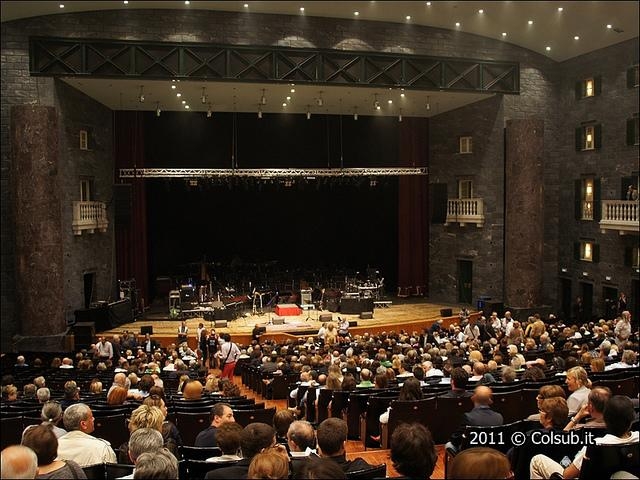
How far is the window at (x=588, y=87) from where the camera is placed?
79.5 ft

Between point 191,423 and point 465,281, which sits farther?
point 465,281

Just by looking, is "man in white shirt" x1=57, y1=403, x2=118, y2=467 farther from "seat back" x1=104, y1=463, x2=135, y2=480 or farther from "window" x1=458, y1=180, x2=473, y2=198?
"window" x1=458, y1=180, x2=473, y2=198

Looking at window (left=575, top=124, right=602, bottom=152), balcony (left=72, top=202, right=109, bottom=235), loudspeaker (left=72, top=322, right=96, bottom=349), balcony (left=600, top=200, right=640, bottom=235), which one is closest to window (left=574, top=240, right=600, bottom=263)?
balcony (left=600, top=200, right=640, bottom=235)

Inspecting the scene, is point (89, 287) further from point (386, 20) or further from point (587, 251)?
point (587, 251)

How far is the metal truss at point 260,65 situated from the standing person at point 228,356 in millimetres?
10388

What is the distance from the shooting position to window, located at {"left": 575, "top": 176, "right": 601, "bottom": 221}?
2425 cm

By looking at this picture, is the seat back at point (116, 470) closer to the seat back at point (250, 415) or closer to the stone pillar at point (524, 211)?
the seat back at point (250, 415)

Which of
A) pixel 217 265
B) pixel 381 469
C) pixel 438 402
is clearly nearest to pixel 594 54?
pixel 217 265

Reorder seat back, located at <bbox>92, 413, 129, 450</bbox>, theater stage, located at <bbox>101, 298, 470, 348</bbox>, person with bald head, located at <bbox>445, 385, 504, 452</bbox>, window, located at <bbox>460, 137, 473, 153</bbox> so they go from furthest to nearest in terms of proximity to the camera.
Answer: window, located at <bbox>460, 137, 473, 153</bbox>
theater stage, located at <bbox>101, 298, 470, 348</bbox>
seat back, located at <bbox>92, 413, 129, 450</bbox>
person with bald head, located at <bbox>445, 385, 504, 452</bbox>

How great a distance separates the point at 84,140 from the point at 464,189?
51.6ft

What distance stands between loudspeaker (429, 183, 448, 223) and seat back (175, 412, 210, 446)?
20.4m

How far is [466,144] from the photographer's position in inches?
1072

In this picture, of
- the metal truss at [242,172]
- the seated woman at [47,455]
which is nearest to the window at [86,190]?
the metal truss at [242,172]

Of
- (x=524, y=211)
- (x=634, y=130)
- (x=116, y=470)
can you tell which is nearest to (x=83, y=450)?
(x=116, y=470)
